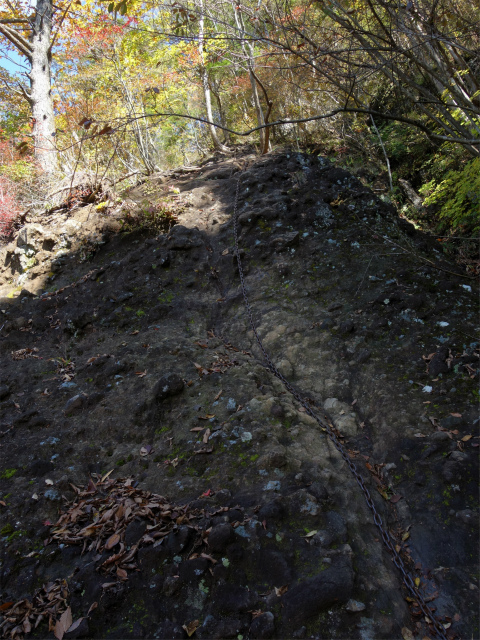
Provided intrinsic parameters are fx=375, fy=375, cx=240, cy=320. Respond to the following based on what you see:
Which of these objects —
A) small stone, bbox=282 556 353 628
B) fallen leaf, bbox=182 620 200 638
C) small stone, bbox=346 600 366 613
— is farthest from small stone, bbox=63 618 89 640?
small stone, bbox=346 600 366 613

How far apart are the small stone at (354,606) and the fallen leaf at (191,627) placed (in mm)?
835

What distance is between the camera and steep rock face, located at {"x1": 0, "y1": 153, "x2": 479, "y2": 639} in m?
2.19

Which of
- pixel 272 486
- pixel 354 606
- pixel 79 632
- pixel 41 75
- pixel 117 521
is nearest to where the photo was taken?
pixel 79 632

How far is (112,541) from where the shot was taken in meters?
2.39

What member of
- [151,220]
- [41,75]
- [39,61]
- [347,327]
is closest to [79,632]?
[347,327]

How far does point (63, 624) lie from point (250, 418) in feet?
6.06

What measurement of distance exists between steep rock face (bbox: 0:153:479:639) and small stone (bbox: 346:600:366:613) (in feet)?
0.05

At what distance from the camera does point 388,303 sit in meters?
4.43

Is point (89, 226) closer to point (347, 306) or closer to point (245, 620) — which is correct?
point (347, 306)

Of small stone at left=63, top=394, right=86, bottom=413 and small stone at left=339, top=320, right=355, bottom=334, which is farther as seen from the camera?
small stone at left=339, top=320, right=355, bottom=334

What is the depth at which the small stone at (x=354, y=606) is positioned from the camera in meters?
2.07

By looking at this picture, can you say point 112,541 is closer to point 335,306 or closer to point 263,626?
point 263,626

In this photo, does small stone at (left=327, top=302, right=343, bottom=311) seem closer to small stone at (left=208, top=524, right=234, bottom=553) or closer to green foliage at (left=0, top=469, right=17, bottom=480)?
small stone at (left=208, top=524, right=234, bottom=553)

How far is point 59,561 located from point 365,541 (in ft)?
6.48
